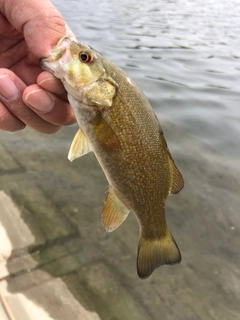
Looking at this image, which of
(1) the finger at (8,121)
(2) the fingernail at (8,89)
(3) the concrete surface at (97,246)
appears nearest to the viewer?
(2) the fingernail at (8,89)

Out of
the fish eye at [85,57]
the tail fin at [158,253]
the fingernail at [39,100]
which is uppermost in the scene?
the fish eye at [85,57]

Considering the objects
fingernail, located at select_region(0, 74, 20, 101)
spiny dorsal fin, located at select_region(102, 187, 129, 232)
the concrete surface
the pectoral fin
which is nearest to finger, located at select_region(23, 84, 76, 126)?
fingernail, located at select_region(0, 74, 20, 101)

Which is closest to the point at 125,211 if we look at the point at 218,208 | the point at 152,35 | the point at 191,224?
the point at 191,224

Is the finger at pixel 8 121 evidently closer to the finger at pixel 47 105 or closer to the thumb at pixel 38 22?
the finger at pixel 47 105

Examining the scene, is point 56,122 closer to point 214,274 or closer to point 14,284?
point 14,284

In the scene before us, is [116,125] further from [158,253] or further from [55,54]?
[158,253]

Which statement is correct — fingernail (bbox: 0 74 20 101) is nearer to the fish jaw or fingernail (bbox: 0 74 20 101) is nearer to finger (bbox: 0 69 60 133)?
finger (bbox: 0 69 60 133)

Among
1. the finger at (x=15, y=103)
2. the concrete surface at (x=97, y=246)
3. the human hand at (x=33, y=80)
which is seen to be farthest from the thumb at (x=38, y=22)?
the concrete surface at (x=97, y=246)
